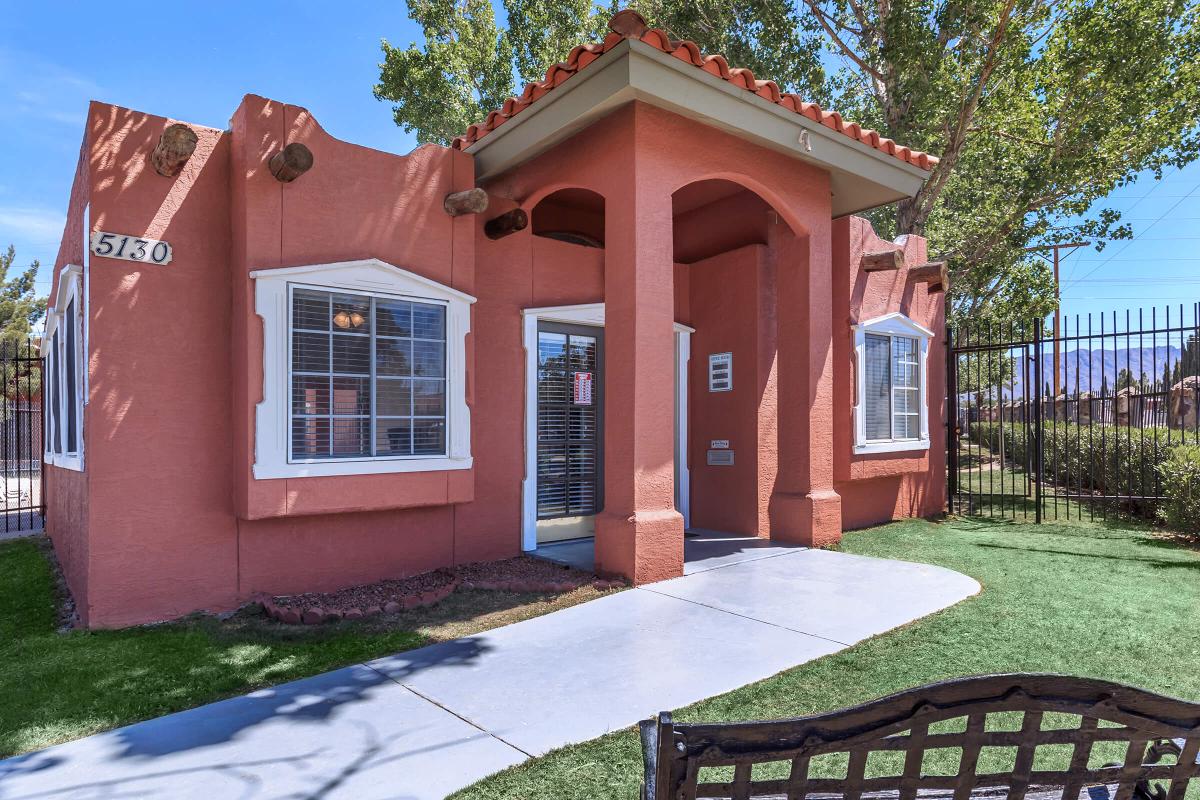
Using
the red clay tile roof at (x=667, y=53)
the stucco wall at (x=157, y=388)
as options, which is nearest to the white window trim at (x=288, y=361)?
the stucco wall at (x=157, y=388)

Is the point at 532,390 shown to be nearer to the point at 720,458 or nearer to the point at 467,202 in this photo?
the point at 467,202

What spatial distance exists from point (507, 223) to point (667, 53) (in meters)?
2.11

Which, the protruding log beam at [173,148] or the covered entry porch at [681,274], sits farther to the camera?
the covered entry porch at [681,274]

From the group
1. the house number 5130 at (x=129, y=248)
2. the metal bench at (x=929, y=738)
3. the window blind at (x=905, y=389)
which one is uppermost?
the house number 5130 at (x=129, y=248)

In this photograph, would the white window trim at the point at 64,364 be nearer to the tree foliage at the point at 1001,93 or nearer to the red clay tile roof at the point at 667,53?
the red clay tile roof at the point at 667,53

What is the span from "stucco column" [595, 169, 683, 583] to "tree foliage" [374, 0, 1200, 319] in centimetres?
676

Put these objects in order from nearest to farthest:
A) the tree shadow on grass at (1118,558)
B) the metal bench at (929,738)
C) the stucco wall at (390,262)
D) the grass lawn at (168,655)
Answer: the metal bench at (929,738) → the grass lawn at (168,655) → the stucco wall at (390,262) → the tree shadow on grass at (1118,558)

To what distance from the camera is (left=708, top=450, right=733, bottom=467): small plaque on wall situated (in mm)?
7930

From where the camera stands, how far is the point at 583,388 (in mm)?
7555

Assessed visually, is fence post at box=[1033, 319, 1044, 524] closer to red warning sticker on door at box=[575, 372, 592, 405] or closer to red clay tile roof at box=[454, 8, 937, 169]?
red clay tile roof at box=[454, 8, 937, 169]

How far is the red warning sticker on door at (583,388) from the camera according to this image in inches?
296

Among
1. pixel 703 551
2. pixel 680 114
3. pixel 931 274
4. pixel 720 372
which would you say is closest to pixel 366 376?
pixel 680 114

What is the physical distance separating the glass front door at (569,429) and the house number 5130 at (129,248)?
3.38 m

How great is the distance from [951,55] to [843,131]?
5307 millimetres
